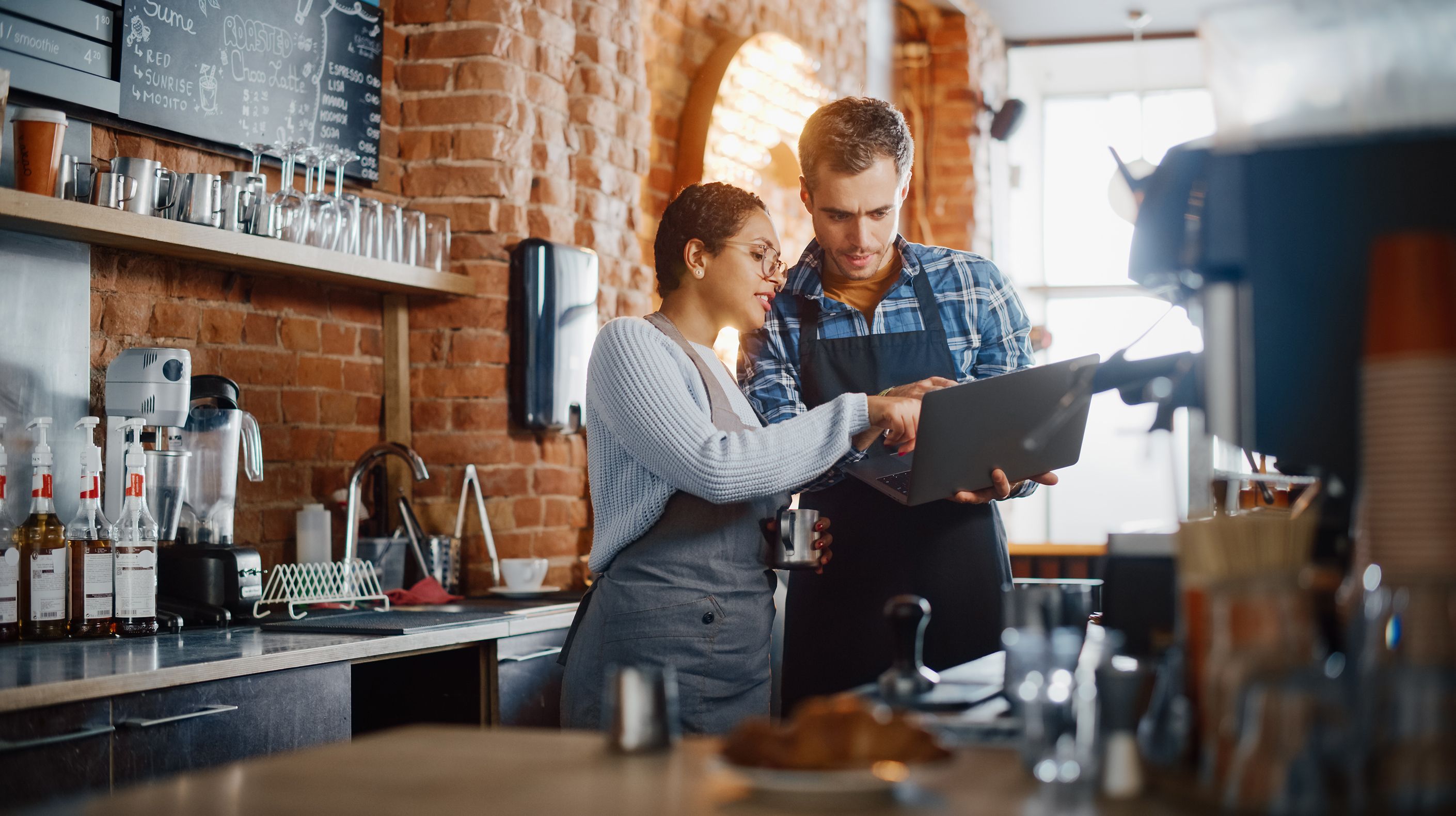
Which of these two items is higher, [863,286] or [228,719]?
[863,286]

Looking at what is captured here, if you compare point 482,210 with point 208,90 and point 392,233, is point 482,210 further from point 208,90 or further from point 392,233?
point 208,90

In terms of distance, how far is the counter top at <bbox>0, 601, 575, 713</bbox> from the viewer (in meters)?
1.77

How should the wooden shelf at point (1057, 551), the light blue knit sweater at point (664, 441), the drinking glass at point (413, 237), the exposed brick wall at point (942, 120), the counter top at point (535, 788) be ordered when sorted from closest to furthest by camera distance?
the counter top at point (535, 788), the light blue knit sweater at point (664, 441), the drinking glass at point (413, 237), the wooden shelf at point (1057, 551), the exposed brick wall at point (942, 120)

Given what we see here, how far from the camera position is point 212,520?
→ 8.80 ft

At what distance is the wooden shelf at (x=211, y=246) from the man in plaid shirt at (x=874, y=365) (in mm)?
910

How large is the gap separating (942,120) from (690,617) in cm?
517

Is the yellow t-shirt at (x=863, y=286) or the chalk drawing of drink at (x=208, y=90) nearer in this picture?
the yellow t-shirt at (x=863, y=286)

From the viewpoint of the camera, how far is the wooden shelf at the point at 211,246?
7.54 feet

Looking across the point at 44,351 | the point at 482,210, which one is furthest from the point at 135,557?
the point at 482,210

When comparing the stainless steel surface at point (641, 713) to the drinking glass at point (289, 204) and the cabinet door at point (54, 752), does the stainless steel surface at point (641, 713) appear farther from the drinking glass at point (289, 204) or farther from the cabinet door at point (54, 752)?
the drinking glass at point (289, 204)

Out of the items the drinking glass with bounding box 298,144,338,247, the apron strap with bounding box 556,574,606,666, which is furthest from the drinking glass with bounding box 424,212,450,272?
the apron strap with bounding box 556,574,606,666

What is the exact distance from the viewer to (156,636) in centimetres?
235

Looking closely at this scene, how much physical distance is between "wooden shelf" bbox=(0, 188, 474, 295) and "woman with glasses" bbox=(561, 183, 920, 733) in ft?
3.17

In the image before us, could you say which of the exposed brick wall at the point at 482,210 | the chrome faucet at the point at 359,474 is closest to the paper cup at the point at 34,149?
the chrome faucet at the point at 359,474
